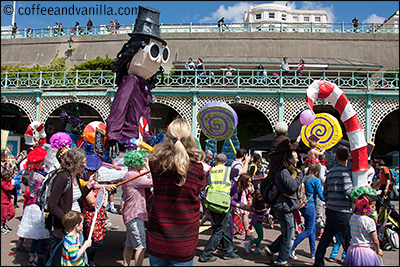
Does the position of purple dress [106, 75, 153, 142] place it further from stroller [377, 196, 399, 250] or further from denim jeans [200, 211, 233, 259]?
stroller [377, 196, 399, 250]

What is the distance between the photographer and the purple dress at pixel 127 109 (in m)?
4.82

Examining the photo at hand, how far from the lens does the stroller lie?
18.2ft

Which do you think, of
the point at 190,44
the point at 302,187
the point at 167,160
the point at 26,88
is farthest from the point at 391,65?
the point at 167,160

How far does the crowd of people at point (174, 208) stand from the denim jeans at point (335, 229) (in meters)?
0.01

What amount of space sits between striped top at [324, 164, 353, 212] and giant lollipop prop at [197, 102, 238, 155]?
1751 mm

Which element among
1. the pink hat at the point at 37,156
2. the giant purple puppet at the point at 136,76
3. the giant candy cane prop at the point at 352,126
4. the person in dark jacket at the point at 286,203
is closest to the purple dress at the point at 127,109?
the giant purple puppet at the point at 136,76

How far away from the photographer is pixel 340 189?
4.21 m

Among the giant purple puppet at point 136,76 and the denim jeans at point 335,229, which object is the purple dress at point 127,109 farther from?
the denim jeans at point 335,229

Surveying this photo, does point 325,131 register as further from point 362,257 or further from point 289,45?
point 289,45

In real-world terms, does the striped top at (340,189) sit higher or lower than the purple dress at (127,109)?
lower

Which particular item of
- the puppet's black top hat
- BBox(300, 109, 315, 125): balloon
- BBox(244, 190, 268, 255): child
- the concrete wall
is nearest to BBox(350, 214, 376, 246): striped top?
BBox(244, 190, 268, 255): child

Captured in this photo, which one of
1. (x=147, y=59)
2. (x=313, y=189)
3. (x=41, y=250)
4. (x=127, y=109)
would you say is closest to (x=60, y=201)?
(x=41, y=250)

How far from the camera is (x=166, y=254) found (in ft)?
8.67

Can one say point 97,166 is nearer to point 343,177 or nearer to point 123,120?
point 123,120
